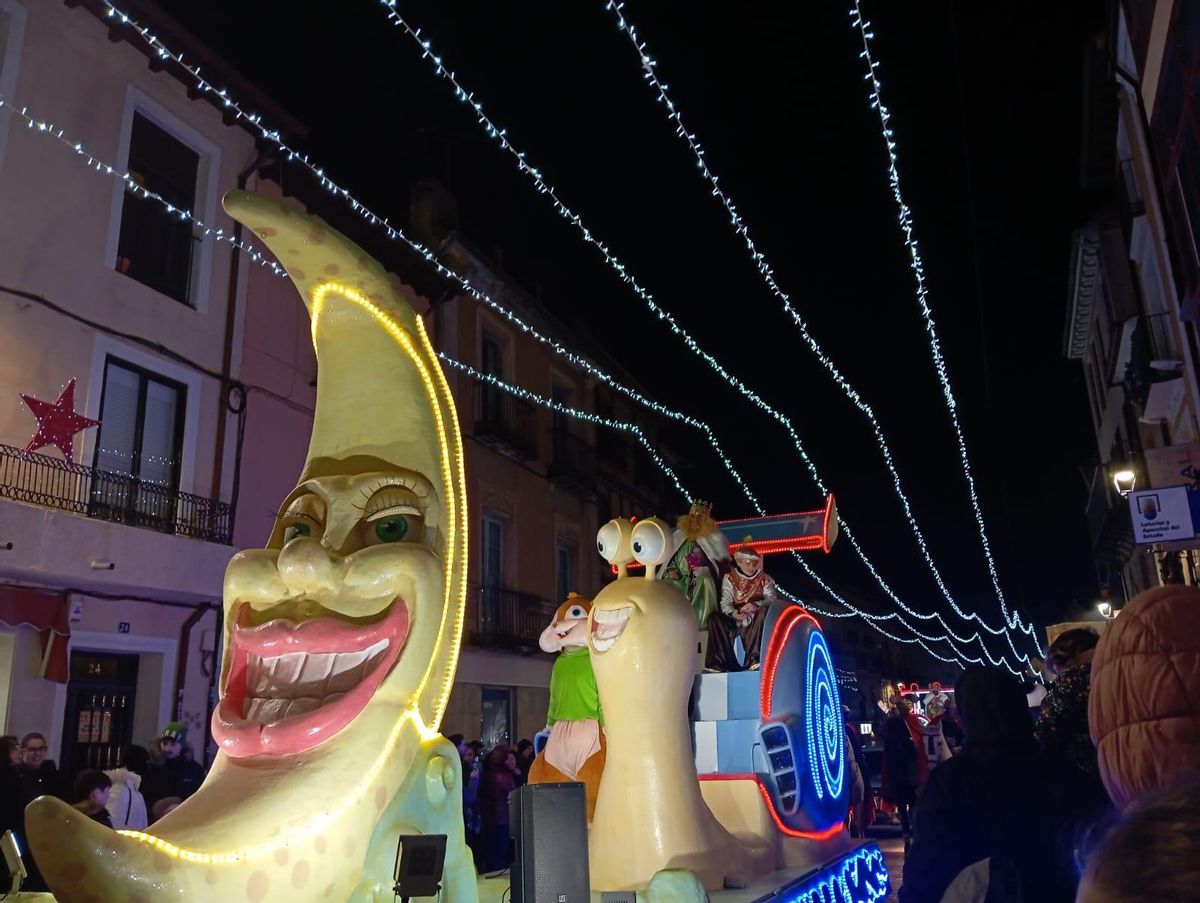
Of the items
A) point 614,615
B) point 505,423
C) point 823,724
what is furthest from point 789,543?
point 505,423

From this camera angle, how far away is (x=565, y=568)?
20.5 metres

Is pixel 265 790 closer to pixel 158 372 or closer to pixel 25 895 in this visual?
pixel 25 895

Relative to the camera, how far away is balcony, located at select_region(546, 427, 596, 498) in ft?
63.4

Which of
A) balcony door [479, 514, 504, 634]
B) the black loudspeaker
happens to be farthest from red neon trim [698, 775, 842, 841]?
balcony door [479, 514, 504, 634]

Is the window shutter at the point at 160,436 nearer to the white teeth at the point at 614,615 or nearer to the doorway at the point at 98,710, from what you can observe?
the doorway at the point at 98,710

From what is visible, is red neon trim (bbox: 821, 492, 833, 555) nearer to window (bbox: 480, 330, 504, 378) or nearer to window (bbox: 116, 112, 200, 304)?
window (bbox: 116, 112, 200, 304)

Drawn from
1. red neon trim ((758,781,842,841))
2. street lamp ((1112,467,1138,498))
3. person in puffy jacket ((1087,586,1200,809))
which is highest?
street lamp ((1112,467,1138,498))

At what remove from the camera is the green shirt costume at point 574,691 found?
5543 mm

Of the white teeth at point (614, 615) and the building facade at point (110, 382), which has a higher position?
the building facade at point (110, 382)

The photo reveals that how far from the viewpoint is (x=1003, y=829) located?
2842 mm

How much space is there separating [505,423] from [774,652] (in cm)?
1239

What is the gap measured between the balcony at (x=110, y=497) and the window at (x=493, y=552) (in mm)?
6043

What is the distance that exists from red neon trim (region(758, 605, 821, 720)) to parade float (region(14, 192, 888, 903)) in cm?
13

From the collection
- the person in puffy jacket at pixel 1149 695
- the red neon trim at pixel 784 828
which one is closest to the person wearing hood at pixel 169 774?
the red neon trim at pixel 784 828
